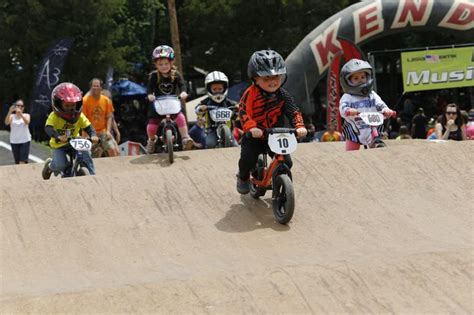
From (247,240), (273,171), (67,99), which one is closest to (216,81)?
(67,99)

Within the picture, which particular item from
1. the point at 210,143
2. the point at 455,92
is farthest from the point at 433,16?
the point at 210,143

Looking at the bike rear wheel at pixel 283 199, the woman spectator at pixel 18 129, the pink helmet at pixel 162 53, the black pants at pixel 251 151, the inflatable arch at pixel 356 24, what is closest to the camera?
the bike rear wheel at pixel 283 199

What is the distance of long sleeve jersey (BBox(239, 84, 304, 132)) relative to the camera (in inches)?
315

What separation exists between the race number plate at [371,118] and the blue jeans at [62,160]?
339cm

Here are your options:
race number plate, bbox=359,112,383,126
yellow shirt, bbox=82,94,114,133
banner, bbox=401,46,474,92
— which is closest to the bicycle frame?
race number plate, bbox=359,112,383,126

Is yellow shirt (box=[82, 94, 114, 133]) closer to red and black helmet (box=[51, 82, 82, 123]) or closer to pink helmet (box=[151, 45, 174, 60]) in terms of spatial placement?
pink helmet (box=[151, 45, 174, 60])

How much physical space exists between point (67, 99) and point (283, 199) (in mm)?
3276

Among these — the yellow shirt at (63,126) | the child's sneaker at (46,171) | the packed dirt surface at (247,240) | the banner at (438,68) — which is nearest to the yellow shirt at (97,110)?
the child's sneaker at (46,171)

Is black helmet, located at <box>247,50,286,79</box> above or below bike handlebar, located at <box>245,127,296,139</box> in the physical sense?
above

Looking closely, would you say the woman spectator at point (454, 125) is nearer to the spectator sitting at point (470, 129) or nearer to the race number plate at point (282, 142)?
the spectator sitting at point (470, 129)

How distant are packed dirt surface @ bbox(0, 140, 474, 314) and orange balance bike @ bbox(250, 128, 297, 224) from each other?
0.18m

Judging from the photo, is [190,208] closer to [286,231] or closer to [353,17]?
[286,231]

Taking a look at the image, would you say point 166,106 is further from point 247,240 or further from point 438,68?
point 438,68

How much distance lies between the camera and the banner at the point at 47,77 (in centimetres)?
2047
